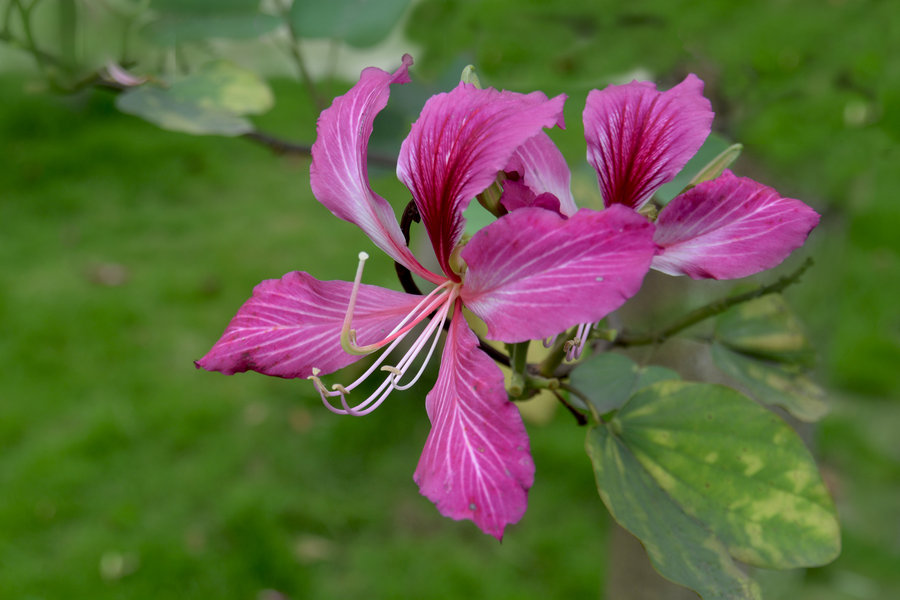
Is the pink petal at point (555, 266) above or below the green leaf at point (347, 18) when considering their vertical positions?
above

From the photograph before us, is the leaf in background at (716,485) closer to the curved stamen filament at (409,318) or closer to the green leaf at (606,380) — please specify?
the green leaf at (606,380)

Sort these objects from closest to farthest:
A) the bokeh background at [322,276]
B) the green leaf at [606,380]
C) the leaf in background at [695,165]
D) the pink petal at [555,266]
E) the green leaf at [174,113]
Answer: the pink petal at [555,266], the green leaf at [606,380], the leaf in background at [695,165], the green leaf at [174,113], the bokeh background at [322,276]

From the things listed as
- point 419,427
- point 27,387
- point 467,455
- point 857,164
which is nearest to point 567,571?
point 419,427

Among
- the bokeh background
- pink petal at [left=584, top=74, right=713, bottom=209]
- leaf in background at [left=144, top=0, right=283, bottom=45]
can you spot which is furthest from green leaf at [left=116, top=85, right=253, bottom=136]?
pink petal at [left=584, top=74, right=713, bottom=209]

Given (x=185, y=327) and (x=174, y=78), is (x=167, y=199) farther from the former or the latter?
(x=174, y=78)

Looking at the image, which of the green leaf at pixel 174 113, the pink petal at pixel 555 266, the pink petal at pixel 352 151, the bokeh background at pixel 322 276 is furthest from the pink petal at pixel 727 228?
the green leaf at pixel 174 113
